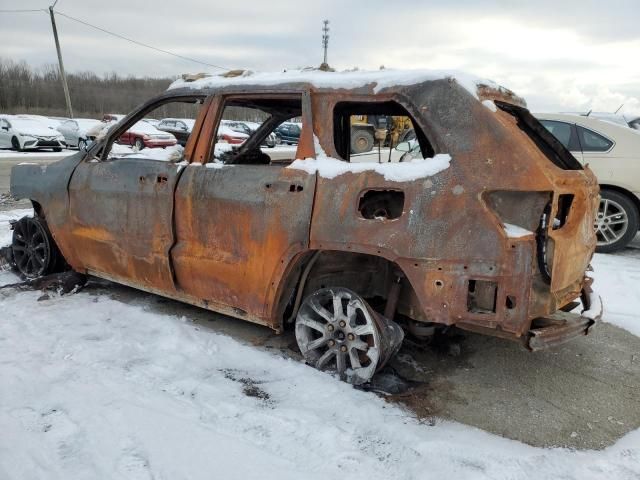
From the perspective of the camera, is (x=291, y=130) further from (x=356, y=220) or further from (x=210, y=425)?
(x=210, y=425)

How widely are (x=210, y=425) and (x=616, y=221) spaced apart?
240 inches

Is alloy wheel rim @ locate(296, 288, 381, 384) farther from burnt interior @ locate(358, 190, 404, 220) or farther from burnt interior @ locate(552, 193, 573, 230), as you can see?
burnt interior @ locate(552, 193, 573, 230)

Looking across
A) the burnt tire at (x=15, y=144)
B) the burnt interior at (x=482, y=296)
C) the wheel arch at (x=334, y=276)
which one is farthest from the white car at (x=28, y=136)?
the burnt interior at (x=482, y=296)

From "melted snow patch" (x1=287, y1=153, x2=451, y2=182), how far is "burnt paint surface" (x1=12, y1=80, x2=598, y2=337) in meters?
0.04

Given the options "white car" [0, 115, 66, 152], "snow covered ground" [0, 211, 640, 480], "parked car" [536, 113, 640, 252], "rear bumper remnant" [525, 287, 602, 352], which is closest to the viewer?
"snow covered ground" [0, 211, 640, 480]

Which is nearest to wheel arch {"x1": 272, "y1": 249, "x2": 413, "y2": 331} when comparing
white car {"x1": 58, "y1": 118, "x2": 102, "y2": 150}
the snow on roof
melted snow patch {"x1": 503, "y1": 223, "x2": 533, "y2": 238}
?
melted snow patch {"x1": 503, "y1": 223, "x2": 533, "y2": 238}

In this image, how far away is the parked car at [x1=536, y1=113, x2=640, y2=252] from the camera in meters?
6.54

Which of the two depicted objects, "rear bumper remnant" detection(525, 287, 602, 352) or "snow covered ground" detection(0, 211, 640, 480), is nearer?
"snow covered ground" detection(0, 211, 640, 480)

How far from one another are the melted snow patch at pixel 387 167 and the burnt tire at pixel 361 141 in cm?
123

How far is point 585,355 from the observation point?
3.71 m

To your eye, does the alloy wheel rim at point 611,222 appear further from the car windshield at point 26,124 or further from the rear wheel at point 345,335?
the car windshield at point 26,124

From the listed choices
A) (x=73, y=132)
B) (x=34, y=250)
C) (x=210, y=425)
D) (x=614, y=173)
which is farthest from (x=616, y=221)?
(x=73, y=132)

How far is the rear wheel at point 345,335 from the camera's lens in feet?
9.87

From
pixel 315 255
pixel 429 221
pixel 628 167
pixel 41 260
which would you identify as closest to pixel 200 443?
pixel 315 255
